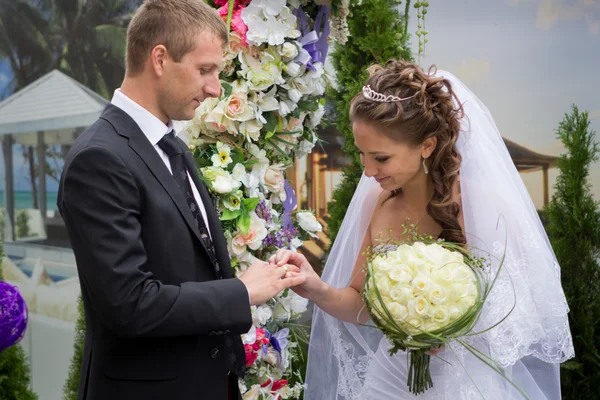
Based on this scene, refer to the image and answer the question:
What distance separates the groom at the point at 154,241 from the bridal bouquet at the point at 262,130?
0.42 meters

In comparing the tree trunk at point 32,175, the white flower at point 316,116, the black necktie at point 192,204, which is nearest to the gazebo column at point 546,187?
the white flower at point 316,116

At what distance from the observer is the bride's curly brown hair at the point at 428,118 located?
2.36m

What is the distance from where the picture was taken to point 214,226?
6.97ft

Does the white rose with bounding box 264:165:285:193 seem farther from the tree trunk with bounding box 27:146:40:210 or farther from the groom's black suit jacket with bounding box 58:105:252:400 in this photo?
the tree trunk with bounding box 27:146:40:210

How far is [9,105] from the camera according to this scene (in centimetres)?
525

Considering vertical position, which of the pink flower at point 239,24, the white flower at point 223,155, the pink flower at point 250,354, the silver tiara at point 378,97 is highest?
the pink flower at point 239,24

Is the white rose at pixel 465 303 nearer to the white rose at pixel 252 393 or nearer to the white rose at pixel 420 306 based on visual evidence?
the white rose at pixel 420 306

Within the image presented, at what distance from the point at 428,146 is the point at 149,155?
110 cm

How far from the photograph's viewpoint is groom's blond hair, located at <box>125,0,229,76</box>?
1863 mm

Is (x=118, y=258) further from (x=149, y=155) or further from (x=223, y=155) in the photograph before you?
(x=223, y=155)

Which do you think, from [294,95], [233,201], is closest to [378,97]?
[294,95]

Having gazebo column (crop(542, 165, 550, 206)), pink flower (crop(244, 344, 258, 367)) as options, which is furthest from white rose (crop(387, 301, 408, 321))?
gazebo column (crop(542, 165, 550, 206))

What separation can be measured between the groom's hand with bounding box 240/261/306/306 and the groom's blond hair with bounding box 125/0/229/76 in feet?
2.29

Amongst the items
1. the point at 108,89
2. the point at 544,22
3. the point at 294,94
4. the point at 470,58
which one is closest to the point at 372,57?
the point at 470,58
